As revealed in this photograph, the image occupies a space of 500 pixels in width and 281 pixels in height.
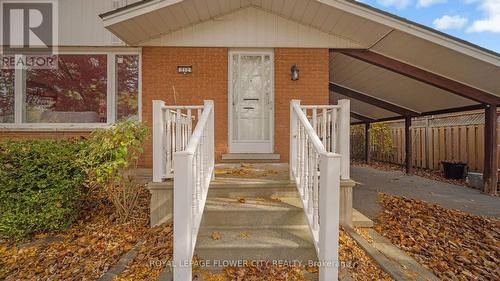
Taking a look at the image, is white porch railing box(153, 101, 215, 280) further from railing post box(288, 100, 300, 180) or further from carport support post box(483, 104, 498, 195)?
carport support post box(483, 104, 498, 195)

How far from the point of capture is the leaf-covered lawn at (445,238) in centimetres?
304

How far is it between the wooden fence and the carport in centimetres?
175

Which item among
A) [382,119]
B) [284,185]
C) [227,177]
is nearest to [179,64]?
[227,177]

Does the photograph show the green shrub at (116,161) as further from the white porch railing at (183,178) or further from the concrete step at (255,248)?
the concrete step at (255,248)

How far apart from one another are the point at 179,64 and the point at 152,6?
49.2 inches

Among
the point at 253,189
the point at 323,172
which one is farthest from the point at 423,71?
the point at 323,172

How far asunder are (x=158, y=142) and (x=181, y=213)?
1376mm

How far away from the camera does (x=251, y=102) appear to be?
240 inches

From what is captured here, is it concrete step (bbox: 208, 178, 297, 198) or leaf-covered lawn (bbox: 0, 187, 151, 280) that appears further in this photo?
concrete step (bbox: 208, 178, 297, 198)

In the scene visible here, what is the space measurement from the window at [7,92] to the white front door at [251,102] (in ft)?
15.6

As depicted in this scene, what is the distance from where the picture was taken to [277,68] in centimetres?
600

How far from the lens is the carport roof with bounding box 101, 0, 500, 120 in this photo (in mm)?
5012

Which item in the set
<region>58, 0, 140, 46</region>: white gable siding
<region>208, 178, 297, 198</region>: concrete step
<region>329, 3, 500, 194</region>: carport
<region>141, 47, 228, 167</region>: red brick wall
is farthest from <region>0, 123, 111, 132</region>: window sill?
<region>329, 3, 500, 194</region>: carport

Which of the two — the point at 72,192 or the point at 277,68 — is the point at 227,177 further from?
the point at 277,68
